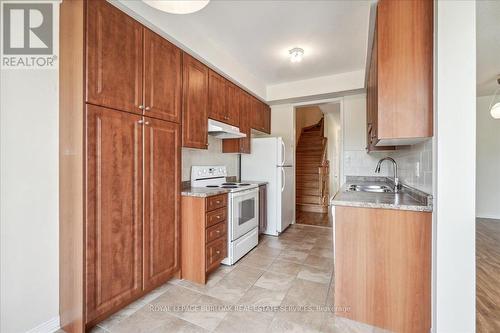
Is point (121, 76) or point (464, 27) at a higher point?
point (464, 27)

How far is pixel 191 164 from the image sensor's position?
2.77 meters

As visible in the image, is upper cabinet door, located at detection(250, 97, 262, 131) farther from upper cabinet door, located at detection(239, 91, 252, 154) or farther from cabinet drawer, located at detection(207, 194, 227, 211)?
cabinet drawer, located at detection(207, 194, 227, 211)

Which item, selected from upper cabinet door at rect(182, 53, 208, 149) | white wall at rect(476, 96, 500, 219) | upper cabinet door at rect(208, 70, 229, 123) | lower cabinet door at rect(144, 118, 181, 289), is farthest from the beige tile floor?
white wall at rect(476, 96, 500, 219)

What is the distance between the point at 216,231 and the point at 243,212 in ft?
1.85

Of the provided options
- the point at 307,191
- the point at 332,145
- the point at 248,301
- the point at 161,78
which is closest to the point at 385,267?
the point at 248,301

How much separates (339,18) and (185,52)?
1.54 metres

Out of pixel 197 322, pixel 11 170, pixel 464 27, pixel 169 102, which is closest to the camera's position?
pixel 464 27

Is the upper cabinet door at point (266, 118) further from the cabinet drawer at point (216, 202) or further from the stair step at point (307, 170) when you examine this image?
the cabinet drawer at point (216, 202)

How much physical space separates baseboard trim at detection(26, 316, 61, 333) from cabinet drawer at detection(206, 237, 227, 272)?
1.12m

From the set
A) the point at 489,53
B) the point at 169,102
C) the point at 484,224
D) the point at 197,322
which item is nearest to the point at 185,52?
the point at 169,102

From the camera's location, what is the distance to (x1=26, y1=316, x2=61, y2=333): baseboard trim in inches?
58.1

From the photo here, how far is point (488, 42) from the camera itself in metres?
2.63

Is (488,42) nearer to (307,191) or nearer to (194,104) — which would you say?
(194,104)

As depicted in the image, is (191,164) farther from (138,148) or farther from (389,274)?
(389,274)
